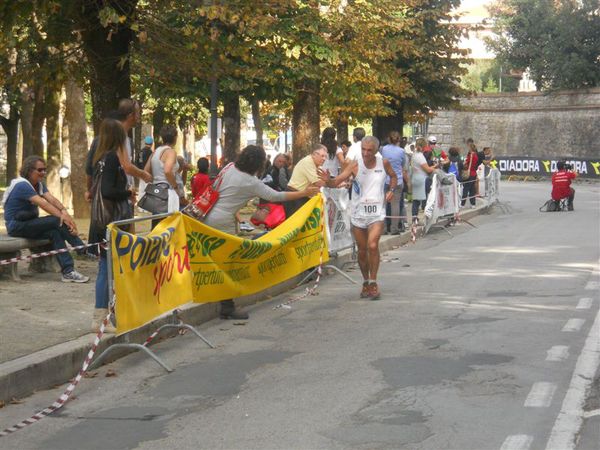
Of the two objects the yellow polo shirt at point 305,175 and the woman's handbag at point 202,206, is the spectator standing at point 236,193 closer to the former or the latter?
the woman's handbag at point 202,206

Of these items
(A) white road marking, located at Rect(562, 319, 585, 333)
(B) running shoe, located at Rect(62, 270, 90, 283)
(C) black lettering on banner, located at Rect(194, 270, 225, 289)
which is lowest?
(A) white road marking, located at Rect(562, 319, 585, 333)

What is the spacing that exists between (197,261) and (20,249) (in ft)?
11.0

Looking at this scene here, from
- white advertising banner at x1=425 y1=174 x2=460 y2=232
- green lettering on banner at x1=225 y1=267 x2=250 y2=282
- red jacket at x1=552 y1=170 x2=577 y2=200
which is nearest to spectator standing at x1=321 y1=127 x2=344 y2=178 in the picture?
white advertising banner at x1=425 y1=174 x2=460 y2=232

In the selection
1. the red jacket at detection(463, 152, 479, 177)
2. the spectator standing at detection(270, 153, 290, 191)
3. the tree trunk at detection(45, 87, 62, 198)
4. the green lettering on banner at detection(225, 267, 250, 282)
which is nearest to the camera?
the green lettering on banner at detection(225, 267, 250, 282)

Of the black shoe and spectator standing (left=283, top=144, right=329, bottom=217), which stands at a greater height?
spectator standing (left=283, top=144, right=329, bottom=217)

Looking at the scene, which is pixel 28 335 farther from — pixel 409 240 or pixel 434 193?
pixel 434 193

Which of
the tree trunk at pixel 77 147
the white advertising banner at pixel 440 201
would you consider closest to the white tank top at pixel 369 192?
the white advertising banner at pixel 440 201

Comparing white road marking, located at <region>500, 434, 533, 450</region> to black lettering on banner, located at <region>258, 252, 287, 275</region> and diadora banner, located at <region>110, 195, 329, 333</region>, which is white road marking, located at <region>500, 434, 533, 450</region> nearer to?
diadora banner, located at <region>110, 195, 329, 333</region>

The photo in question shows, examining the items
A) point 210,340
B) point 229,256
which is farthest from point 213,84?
point 210,340

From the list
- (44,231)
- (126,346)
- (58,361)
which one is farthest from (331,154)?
(58,361)

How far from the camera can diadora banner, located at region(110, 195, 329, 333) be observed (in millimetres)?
8672

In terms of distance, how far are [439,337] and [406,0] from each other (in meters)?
17.6

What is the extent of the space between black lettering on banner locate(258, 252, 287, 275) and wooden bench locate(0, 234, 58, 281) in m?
2.74

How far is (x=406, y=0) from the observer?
2627cm
